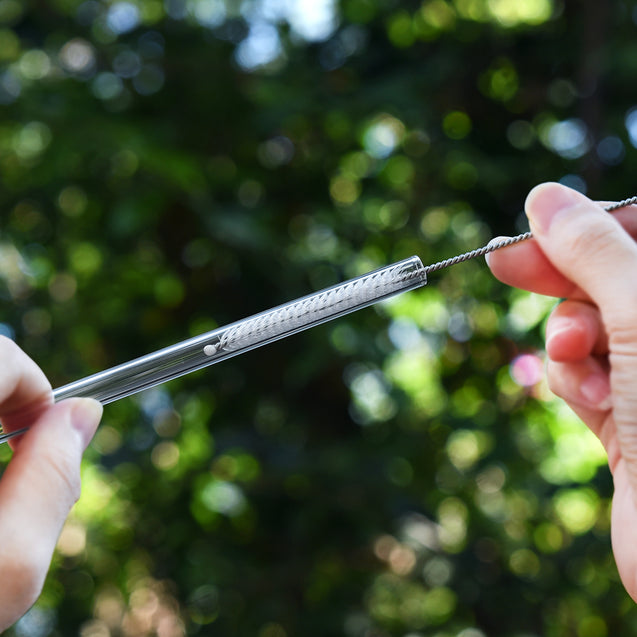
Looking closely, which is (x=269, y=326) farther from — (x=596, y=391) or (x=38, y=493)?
(x=596, y=391)

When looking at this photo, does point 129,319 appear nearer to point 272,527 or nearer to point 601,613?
point 272,527

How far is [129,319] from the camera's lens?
4.24ft

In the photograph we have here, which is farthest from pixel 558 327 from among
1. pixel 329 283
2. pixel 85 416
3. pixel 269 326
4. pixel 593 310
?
pixel 329 283

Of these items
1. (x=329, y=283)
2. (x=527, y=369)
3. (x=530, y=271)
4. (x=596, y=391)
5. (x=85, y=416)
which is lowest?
(x=527, y=369)

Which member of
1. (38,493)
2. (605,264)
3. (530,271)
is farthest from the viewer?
(530,271)

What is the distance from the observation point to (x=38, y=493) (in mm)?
487

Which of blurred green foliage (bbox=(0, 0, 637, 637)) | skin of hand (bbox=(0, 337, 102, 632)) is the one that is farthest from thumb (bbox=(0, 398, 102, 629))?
blurred green foliage (bbox=(0, 0, 637, 637))

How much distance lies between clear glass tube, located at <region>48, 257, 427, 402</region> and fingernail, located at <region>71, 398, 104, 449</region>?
0.05 meters

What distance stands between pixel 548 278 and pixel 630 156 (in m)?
0.64

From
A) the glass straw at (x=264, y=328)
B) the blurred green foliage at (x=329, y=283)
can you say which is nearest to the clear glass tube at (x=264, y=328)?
the glass straw at (x=264, y=328)

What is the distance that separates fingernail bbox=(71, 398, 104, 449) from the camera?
0.53 metres

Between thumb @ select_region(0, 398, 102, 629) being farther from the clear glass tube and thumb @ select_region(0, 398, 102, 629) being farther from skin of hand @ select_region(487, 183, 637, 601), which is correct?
skin of hand @ select_region(487, 183, 637, 601)

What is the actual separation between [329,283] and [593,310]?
2.04ft

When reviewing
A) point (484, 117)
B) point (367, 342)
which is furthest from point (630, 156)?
point (367, 342)
